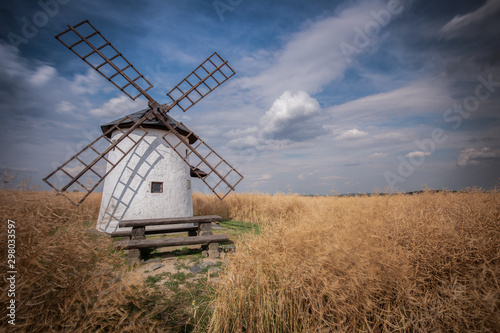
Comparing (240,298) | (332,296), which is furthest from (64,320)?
(332,296)

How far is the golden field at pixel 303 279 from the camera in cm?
229

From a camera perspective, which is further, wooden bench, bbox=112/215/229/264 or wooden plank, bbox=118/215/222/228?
wooden plank, bbox=118/215/222/228

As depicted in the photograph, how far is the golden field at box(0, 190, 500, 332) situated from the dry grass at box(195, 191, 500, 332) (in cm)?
2

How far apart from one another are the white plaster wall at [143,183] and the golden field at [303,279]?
6390 millimetres

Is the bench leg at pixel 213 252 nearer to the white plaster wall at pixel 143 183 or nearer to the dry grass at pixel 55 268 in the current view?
the dry grass at pixel 55 268

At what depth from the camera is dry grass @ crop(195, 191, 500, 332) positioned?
2.46 meters

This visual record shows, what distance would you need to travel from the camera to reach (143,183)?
9305 mm

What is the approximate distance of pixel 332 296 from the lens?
248 cm

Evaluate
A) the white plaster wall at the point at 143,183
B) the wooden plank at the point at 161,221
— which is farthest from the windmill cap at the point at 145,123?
the wooden plank at the point at 161,221

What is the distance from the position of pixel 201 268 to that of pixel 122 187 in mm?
6034

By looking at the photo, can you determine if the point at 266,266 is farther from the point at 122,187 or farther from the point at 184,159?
the point at 122,187

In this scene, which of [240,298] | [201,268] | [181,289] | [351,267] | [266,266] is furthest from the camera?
[201,268]

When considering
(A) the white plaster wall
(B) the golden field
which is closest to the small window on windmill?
(A) the white plaster wall

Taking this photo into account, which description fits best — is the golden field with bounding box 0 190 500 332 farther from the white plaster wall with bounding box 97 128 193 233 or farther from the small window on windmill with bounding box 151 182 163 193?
the small window on windmill with bounding box 151 182 163 193
